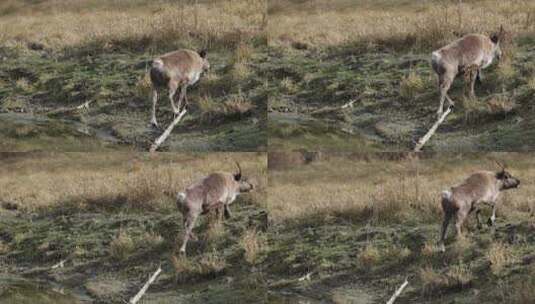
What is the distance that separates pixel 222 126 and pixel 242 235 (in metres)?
2.04

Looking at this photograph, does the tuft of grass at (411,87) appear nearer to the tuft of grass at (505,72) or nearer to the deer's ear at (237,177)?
the tuft of grass at (505,72)

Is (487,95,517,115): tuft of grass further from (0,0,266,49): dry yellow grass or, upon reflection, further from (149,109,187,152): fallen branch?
(0,0,266,49): dry yellow grass

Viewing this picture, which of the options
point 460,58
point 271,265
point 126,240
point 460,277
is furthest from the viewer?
point 126,240

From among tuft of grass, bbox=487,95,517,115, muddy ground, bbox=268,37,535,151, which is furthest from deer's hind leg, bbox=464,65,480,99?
tuft of grass, bbox=487,95,517,115

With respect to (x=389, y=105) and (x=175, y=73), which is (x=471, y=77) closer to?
(x=389, y=105)

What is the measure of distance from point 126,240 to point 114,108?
9.22ft

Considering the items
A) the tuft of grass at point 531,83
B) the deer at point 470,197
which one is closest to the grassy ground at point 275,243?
the deer at point 470,197

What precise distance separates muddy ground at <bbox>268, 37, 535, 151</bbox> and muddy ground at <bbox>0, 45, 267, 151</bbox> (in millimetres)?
590

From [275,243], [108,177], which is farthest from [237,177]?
[108,177]

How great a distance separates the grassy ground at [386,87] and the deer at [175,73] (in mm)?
1620

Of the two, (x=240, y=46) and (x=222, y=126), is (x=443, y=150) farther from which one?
(x=240, y=46)

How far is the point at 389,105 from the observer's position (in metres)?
18.3

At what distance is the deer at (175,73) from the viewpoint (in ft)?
56.7

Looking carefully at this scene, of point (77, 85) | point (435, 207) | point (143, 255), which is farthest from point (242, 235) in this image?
point (77, 85)
